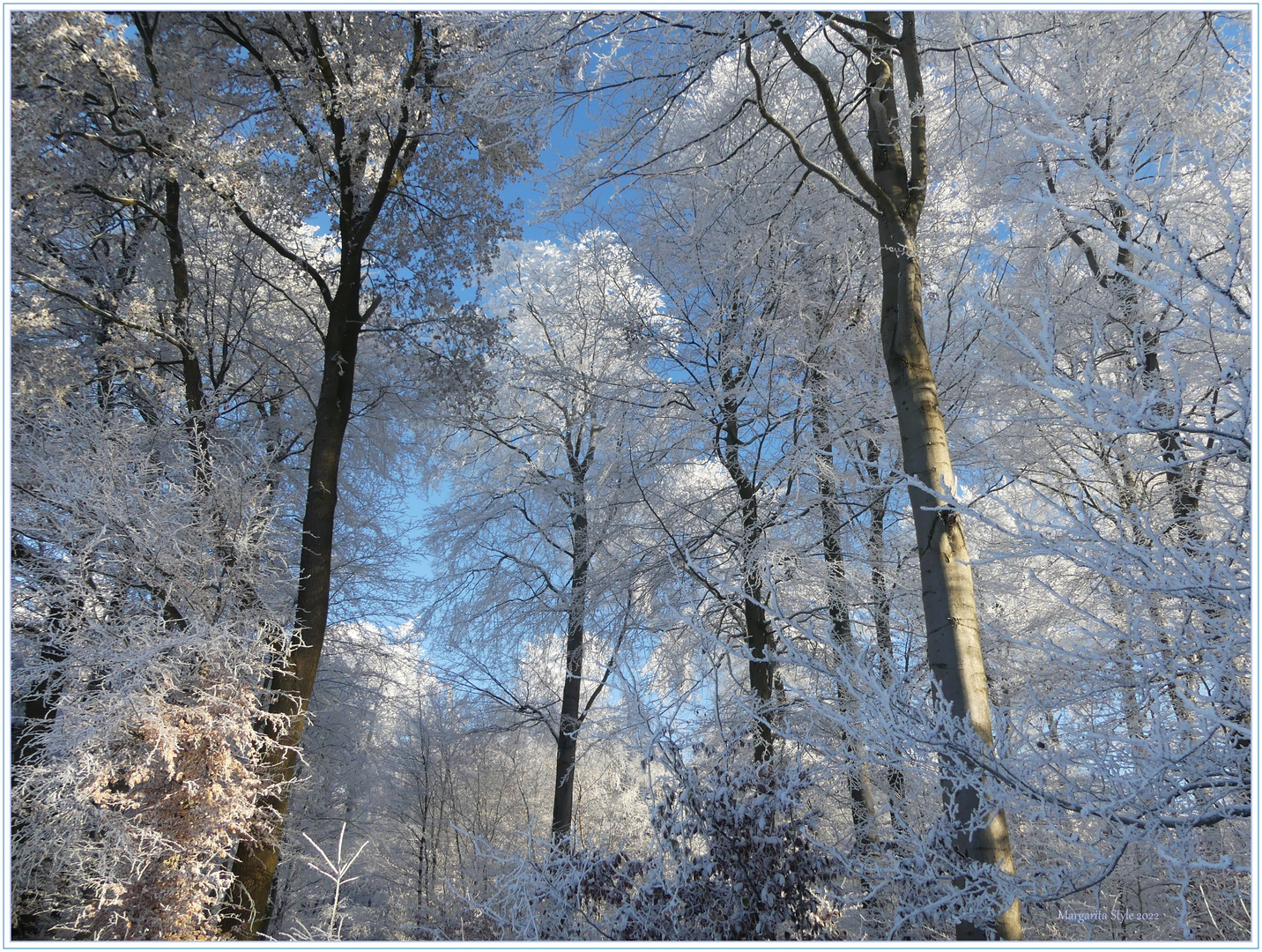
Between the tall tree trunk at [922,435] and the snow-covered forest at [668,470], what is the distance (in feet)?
0.10

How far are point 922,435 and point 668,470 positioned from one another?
15.1 feet

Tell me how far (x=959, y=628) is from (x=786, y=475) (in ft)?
12.8

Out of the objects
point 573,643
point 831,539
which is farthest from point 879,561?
point 573,643

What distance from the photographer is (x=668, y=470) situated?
8.62 meters

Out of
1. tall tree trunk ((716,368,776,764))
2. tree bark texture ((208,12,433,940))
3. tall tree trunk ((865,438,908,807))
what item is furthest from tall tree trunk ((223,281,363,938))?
tall tree trunk ((865,438,908,807))

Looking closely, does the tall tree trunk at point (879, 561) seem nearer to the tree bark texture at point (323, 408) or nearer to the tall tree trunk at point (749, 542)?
the tall tree trunk at point (749, 542)

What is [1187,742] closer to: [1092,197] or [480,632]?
[1092,197]

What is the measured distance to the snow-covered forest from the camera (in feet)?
10.5

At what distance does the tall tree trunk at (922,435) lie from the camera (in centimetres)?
333

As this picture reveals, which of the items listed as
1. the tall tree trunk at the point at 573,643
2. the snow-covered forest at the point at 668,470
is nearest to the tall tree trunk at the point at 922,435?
the snow-covered forest at the point at 668,470

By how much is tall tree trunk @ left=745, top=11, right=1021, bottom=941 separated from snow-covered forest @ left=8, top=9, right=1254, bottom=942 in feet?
0.10

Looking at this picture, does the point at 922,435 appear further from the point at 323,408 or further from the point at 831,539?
the point at 323,408

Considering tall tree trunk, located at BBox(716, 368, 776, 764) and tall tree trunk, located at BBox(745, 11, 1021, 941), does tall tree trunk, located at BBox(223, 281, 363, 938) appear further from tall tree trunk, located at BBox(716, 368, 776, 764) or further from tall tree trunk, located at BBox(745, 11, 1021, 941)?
tall tree trunk, located at BBox(745, 11, 1021, 941)

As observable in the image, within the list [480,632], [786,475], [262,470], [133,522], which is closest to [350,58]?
[262,470]
